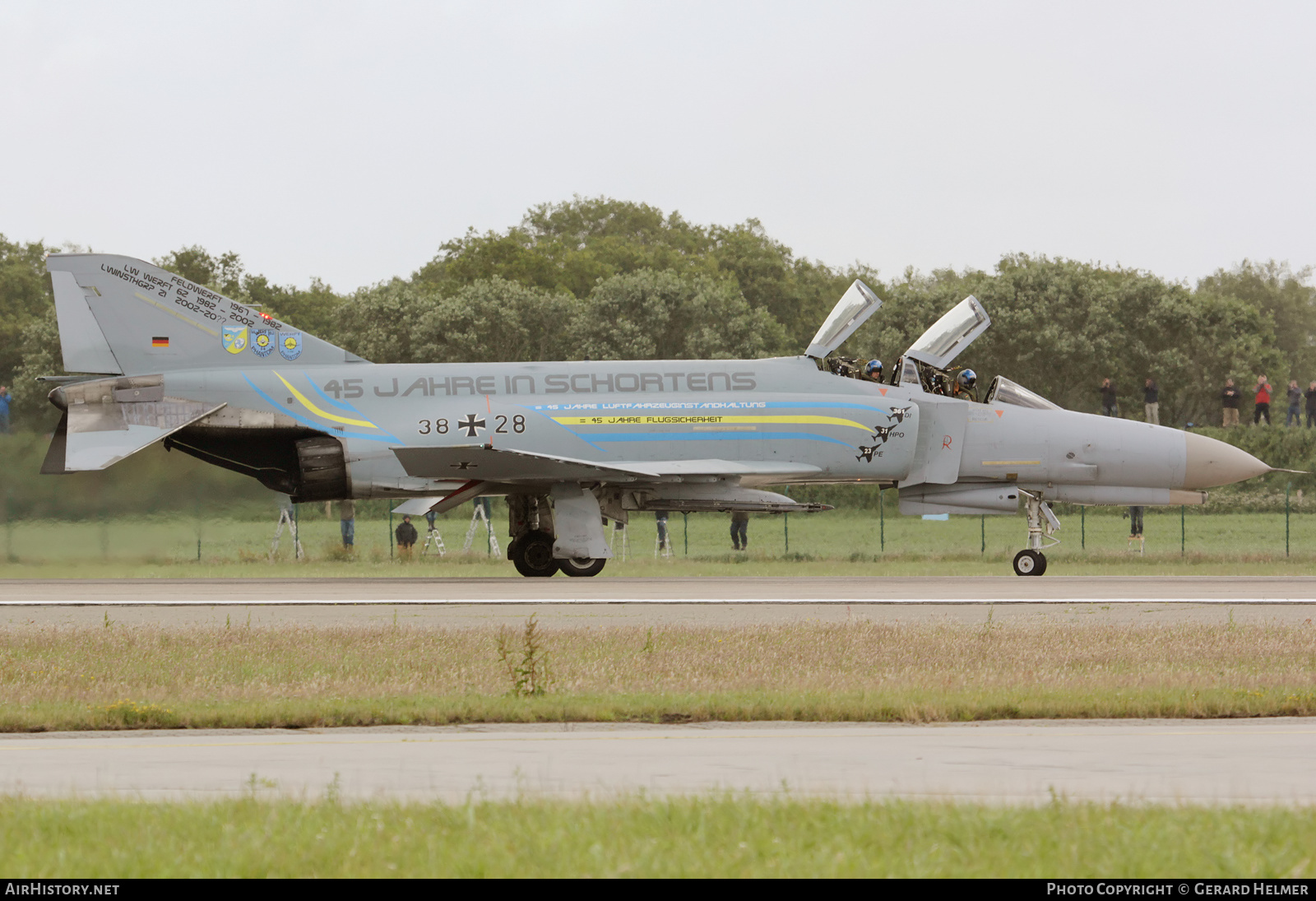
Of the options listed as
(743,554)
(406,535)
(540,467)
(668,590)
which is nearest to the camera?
(668,590)

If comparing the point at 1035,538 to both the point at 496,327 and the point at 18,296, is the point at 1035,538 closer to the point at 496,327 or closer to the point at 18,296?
the point at 496,327

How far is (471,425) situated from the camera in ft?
81.9

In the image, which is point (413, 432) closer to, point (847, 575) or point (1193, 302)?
point (847, 575)

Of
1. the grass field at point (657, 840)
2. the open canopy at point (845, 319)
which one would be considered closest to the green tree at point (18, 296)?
the open canopy at point (845, 319)

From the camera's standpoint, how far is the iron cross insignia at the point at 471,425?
982 inches

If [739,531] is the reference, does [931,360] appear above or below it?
above

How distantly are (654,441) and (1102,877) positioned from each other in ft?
63.7

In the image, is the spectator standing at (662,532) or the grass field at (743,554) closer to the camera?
the grass field at (743,554)

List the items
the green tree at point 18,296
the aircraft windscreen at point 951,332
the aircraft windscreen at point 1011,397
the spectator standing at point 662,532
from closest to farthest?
the aircraft windscreen at point 951,332, the aircraft windscreen at point 1011,397, the spectator standing at point 662,532, the green tree at point 18,296

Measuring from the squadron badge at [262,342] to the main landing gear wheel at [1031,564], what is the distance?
13390 mm

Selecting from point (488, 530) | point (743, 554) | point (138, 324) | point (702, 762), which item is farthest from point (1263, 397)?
point (702, 762)

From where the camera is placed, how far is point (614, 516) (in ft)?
83.4

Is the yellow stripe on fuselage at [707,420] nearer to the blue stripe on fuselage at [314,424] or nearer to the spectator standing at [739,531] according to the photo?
the blue stripe on fuselage at [314,424]

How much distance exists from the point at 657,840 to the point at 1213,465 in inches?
859
